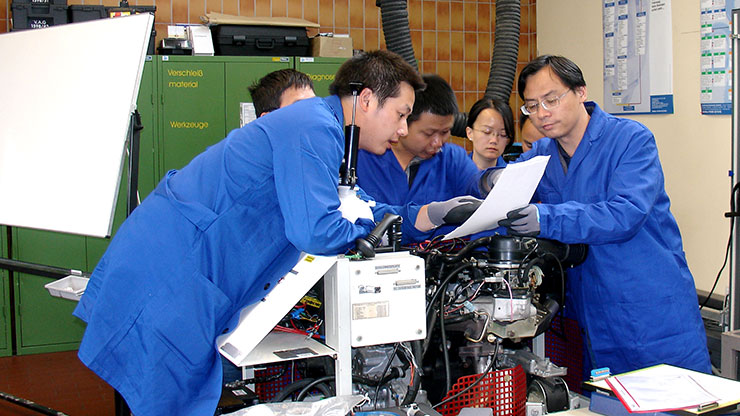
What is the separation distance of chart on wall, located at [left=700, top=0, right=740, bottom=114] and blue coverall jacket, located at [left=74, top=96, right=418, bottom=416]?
113 inches

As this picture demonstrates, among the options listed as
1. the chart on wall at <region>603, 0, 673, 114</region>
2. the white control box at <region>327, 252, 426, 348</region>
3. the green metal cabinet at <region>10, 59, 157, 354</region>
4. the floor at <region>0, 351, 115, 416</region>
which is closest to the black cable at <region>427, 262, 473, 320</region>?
the white control box at <region>327, 252, 426, 348</region>

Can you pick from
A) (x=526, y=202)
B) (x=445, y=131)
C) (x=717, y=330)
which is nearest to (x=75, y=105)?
(x=445, y=131)

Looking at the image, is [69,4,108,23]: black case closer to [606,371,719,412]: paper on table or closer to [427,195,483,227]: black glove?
[427,195,483,227]: black glove

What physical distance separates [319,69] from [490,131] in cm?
192

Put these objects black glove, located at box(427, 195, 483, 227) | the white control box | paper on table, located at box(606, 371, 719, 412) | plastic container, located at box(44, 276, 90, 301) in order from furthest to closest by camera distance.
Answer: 1. plastic container, located at box(44, 276, 90, 301)
2. black glove, located at box(427, 195, 483, 227)
3. the white control box
4. paper on table, located at box(606, 371, 719, 412)

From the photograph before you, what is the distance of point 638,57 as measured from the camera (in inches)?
177

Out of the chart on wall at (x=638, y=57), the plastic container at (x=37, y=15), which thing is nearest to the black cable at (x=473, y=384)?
the chart on wall at (x=638, y=57)

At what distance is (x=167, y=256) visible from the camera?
181cm

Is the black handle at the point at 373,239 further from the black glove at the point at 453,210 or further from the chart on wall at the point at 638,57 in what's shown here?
the chart on wall at the point at 638,57

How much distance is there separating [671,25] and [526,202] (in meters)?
2.89

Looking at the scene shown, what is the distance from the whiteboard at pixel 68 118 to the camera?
2.61m

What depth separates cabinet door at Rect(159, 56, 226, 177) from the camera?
4.60 m

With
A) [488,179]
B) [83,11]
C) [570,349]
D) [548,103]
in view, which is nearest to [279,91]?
[488,179]

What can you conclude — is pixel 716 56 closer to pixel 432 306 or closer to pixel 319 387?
pixel 432 306
